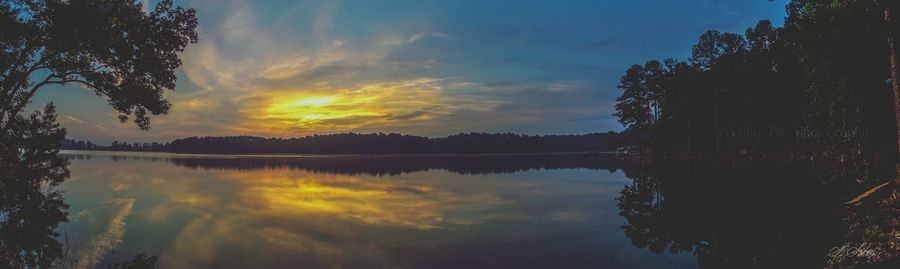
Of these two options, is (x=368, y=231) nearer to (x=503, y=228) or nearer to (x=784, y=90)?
(x=503, y=228)

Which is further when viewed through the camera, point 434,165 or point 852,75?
point 434,165

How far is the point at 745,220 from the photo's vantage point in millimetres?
20922

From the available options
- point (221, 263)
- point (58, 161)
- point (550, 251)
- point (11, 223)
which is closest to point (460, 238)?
point (550, 251)

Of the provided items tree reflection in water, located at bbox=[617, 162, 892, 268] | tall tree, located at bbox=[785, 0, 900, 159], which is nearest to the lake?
tree reflection in water, located at bbox=[617, 162, 892, 268]

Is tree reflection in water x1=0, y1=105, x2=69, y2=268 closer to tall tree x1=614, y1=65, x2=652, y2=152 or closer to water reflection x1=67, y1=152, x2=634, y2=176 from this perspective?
water reflection x1=67, y1=152, x2=634, y2=176

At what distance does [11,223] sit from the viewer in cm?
2230

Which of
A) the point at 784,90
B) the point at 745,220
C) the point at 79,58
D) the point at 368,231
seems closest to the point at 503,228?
the point at 368,231

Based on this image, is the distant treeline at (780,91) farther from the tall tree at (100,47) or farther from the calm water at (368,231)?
the tall tree at (100,47)

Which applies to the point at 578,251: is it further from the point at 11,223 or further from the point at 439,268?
the point at 11,223

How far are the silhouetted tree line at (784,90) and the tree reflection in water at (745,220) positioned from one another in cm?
385

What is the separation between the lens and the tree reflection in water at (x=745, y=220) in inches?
599

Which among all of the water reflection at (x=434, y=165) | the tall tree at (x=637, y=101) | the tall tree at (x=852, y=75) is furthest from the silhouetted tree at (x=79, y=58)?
the tall tree at (x=637, y=101)

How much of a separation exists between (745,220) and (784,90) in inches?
2121

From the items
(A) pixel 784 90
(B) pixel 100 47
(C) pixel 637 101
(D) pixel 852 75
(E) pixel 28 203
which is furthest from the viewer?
(C) pixel 637 101
